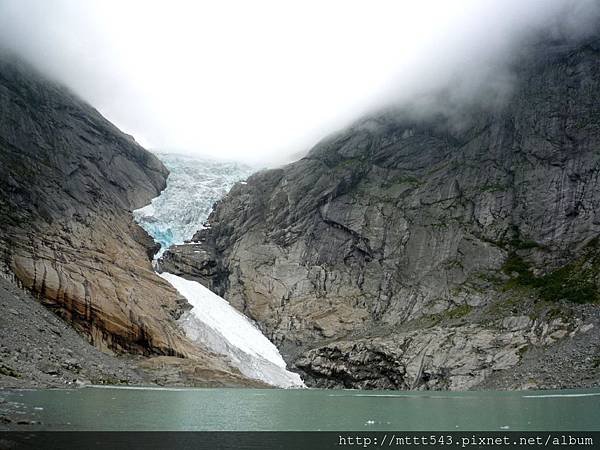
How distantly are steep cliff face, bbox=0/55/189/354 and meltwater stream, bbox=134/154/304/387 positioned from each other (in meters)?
5.70

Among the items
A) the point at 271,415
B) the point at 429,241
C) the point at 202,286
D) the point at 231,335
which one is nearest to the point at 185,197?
the point at 202,286

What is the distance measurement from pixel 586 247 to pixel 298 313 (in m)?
54.2

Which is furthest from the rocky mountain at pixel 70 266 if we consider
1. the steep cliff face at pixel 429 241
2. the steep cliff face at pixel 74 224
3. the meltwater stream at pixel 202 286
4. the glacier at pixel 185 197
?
the steep cliff face at pixel 429 241

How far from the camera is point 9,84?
110 metres

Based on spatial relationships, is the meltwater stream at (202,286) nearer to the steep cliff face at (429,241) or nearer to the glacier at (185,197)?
the glacier at (185,197)

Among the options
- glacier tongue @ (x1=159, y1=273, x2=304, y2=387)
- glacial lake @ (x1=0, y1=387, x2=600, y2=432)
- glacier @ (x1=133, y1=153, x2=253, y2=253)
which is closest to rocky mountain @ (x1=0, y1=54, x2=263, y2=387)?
glacier tongue @ (x1=159, y1=273, x2=304, y2=387)

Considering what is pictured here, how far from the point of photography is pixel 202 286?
119938 millimetres

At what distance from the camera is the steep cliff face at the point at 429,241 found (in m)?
88.9

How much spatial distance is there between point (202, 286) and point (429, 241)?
1918 inches

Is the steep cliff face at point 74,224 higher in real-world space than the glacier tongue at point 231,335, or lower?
higher

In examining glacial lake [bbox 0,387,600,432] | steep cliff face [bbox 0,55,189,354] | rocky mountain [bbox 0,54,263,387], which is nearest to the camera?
glacial lake [bbox 0,387,600,432]

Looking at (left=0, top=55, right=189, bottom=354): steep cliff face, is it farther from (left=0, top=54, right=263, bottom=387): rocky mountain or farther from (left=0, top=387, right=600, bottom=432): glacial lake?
(left=0, top=387, right=600, bottom=432): glacial lake

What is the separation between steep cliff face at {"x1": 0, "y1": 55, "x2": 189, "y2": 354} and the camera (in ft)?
262

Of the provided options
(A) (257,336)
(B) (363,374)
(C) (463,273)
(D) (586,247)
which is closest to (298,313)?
(A) (257,336)
